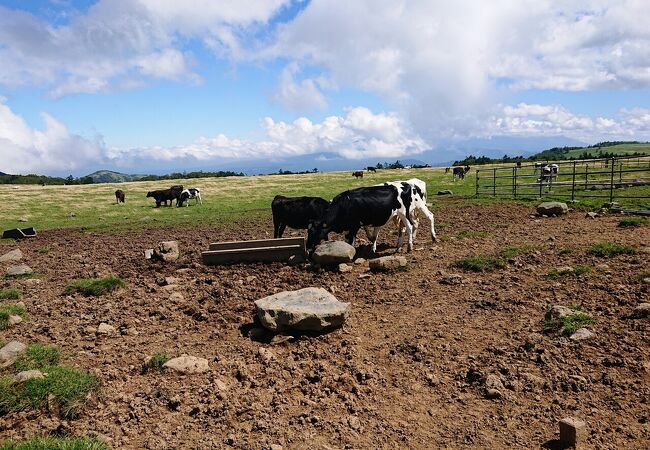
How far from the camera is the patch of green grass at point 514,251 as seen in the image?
11.1 meters

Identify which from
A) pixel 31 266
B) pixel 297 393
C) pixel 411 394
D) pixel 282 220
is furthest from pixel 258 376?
pixel 31 266

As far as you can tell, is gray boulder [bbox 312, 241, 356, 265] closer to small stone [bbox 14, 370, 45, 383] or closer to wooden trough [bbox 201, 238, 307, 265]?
wooden trough [bbox 201, 238, 307, 265]

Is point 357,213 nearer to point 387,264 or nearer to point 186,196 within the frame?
point 387,264

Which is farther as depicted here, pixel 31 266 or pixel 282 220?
pixel 282 220

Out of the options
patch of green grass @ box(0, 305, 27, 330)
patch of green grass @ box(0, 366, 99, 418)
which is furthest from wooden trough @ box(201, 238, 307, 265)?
patch of green grass @ box(0, 366, 99, 418)

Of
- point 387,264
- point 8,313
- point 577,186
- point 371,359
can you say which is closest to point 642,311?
point 371,359

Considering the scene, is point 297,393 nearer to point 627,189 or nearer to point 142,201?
point 627,189

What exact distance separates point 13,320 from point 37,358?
240 cm

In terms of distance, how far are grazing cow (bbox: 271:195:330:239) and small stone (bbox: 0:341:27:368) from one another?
31.8 feet

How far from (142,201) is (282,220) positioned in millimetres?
31915

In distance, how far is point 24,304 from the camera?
9922 mm

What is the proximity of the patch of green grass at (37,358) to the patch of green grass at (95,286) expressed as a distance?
3.43m

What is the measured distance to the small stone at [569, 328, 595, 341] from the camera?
6.54m

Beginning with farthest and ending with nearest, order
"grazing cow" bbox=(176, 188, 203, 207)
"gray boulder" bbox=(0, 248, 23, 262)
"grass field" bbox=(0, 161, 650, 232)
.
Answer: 1. "grazing cow" bbox=(176, 188, 203, 207)
2. "grass field" bbox=(0, 161, 650, 232)
3. "gray boulder" bbox=(0, 248, 23, 262)
